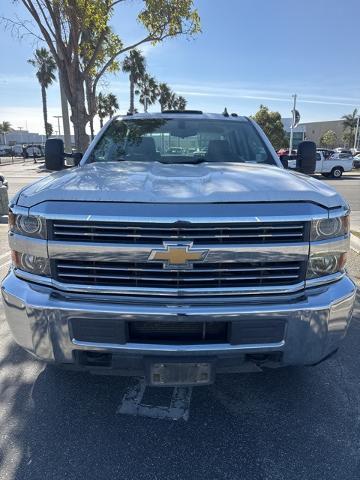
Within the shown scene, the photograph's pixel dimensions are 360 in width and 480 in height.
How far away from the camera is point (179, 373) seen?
7.39 feet

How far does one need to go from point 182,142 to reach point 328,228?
6.58 ft

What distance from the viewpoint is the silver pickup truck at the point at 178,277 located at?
2.16 metres

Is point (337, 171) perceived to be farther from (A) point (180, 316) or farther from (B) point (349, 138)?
(B) point (349, 138)

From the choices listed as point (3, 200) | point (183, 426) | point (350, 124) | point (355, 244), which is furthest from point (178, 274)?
point (350, 124)

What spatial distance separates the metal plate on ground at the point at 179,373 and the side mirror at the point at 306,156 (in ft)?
8.43

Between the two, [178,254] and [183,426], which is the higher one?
[178,254]

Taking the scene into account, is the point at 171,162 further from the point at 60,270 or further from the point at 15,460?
the point at 15,460

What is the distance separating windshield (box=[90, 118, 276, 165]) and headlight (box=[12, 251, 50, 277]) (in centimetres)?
155

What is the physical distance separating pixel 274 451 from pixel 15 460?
1517 millimetres

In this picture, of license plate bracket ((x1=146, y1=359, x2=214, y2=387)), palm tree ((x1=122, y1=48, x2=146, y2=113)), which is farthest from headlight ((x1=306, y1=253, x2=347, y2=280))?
palm tree ((x1=122, y1=48, x2=146, y2=113))

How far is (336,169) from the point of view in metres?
24.8

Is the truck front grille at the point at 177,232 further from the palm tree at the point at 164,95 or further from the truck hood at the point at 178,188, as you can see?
the palm tree at the point at 164,95

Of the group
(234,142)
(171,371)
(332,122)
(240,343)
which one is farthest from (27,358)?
(332,122)

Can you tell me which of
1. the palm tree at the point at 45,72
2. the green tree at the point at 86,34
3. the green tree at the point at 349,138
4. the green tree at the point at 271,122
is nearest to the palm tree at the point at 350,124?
the green tree at the point at 349,138
